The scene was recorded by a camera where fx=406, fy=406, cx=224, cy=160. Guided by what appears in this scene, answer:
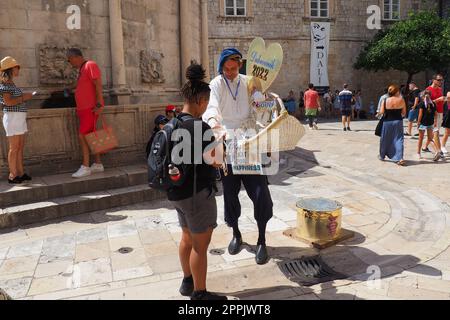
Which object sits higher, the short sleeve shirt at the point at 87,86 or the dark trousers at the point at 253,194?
the short sleeve shirt at the point at 87,86

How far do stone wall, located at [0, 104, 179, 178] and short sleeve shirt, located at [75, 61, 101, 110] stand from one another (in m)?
0.46

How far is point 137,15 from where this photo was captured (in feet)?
26.2

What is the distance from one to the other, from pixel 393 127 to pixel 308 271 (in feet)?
21.7

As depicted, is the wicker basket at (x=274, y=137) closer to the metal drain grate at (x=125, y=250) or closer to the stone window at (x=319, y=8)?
the metal drain grate at (x=125, y=250)

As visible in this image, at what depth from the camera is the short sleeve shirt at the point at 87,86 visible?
6418mm

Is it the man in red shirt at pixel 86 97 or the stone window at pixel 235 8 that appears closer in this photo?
the man in red shirt at pixel 86 97

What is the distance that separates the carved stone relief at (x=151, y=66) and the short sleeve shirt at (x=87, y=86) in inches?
68.0

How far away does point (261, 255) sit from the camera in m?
4.26

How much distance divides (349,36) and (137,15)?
20446 mm

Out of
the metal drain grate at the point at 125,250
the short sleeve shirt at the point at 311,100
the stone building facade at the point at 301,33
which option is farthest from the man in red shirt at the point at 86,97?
the stone building facade at the point at 301,33

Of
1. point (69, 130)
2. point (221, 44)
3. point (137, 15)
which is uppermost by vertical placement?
point (221, 44)
